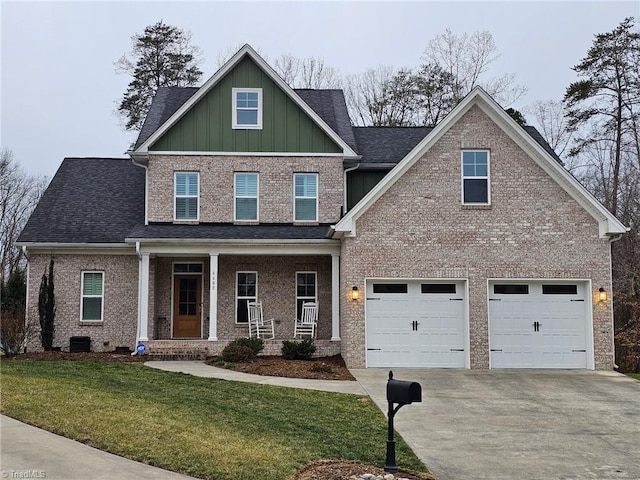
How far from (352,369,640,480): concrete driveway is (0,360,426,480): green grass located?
0.64 meters

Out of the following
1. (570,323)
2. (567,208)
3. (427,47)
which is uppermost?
(427,47)

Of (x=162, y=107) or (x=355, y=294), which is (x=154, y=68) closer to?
(x=162, y=107)

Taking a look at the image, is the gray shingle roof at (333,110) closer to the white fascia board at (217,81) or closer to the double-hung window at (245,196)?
the white fascia board at (217,81)

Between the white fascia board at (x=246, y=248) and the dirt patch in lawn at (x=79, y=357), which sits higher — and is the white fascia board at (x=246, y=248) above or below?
above

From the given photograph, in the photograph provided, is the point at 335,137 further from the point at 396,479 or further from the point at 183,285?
the point at 396,479

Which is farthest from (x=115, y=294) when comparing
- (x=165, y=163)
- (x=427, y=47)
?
(x=427, y=47)

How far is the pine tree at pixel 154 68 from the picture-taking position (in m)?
35.8

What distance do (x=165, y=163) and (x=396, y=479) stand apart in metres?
14.7

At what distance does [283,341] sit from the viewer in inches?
715

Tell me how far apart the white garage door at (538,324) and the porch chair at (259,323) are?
638 centimetres

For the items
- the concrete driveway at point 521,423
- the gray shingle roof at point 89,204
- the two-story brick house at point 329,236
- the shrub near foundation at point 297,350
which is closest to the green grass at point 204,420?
the concrete driveway at point 521,423

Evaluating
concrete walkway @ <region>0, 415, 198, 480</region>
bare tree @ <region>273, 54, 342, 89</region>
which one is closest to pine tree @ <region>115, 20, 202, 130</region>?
bare tree @ <region>273, 54, 342, 89</region>

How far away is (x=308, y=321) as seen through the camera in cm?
1961

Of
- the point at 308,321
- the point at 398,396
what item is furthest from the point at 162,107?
the point at 398,396
